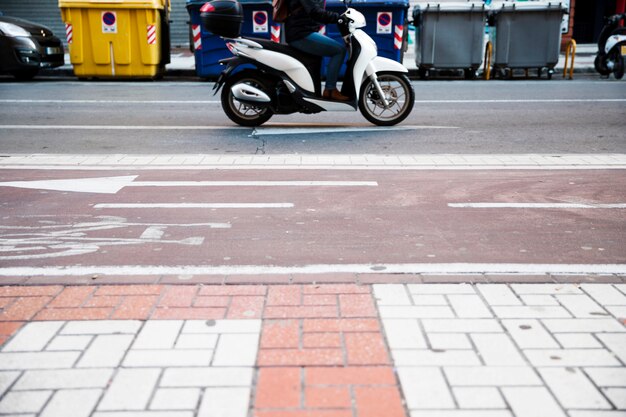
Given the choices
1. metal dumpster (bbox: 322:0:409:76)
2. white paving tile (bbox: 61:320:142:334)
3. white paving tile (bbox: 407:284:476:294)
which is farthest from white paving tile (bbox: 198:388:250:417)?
Answer: metal dumpster (bbox: 322:0:409:76)

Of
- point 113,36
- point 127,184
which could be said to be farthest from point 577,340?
point 113,36

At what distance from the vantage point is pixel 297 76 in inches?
341

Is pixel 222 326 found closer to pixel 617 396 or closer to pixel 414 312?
pixel 414 312

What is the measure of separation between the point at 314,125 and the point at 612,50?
949cm

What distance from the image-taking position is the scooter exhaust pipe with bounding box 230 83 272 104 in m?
8.66

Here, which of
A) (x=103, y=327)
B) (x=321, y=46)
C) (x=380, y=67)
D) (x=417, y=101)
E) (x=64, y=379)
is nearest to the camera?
(x=64, y=379)

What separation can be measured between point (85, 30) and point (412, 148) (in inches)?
408

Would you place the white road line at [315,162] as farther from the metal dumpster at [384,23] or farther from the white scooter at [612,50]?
the white scooter at [612,50]

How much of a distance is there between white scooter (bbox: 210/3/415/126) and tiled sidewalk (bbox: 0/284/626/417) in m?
5.19

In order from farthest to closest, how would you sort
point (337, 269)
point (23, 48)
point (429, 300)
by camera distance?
point (23, 48), point (337, 269), point (429, 300)

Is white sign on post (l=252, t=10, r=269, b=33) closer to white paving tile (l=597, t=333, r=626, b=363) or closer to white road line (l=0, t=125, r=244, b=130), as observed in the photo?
white road line (l=0, t=125, r=244, b=130)

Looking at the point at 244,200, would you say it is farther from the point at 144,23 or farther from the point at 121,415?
the point at 144,23

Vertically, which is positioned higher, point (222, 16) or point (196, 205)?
point (222, 16)

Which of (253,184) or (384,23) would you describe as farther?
(384,23)
